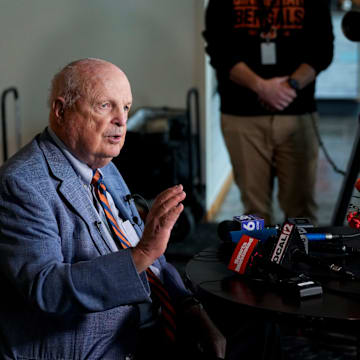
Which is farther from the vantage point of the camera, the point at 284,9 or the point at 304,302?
the point at 284,9

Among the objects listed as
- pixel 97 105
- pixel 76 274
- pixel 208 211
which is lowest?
pixel 208 211

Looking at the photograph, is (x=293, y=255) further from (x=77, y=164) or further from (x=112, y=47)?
(x=112, y=47)

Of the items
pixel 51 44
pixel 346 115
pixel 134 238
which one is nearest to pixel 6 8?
pixel 51 44

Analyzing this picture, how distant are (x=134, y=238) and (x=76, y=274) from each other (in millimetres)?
403

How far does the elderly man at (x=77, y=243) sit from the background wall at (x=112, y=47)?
2.72 meters

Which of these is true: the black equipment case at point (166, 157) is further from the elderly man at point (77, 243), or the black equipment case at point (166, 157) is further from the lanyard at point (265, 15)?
the elderly man at point (77, 243)

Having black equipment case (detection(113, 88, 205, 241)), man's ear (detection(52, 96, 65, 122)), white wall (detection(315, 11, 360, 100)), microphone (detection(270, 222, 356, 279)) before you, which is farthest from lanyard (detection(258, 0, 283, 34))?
white wall (detection(315, 11, 360, 100))

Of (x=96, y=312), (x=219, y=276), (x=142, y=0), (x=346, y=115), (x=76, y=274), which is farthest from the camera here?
(x=346, y=115)

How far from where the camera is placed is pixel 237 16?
319cm

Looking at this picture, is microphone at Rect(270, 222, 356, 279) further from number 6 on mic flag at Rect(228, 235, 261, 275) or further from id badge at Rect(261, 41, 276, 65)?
id badge at Rect(261, 41, 276, 65)

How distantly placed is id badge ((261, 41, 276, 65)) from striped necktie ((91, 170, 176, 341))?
1622 mm

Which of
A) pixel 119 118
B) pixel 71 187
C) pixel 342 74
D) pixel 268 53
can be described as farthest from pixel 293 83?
pixel 342 74

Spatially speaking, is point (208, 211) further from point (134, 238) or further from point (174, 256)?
point (134, 238)

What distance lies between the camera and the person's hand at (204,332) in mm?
1757
